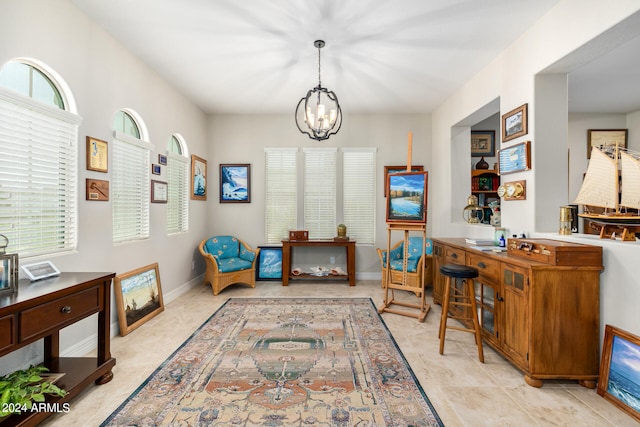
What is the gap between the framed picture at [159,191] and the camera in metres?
3.76

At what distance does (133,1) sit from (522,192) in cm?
401

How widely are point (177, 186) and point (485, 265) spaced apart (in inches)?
165

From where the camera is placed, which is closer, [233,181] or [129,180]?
[129,180]

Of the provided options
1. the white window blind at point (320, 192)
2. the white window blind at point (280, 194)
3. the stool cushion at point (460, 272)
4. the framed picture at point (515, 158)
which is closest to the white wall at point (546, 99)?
the framed picture at point (515, 158)

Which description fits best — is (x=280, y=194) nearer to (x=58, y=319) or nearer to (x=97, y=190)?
(x=97, y=190)

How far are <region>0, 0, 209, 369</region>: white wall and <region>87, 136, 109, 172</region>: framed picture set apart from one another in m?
0.05

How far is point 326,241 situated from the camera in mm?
5141

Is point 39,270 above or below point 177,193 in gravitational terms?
below

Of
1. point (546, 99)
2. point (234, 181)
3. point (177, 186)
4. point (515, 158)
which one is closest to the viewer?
point (546, 99)

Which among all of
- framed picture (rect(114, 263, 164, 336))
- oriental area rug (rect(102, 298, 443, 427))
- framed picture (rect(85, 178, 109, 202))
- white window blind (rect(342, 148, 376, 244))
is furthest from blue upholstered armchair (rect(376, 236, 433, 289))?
framed picture (rect(85, 178, 109, 202))

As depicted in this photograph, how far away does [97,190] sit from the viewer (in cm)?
280

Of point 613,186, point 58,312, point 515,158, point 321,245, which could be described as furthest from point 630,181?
point 58,312

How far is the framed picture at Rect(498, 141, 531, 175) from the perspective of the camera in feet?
9.35

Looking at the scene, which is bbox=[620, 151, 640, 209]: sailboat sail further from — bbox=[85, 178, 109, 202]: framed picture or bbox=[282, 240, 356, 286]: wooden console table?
bbox=[85, 178, 109, 202]: framed picture
